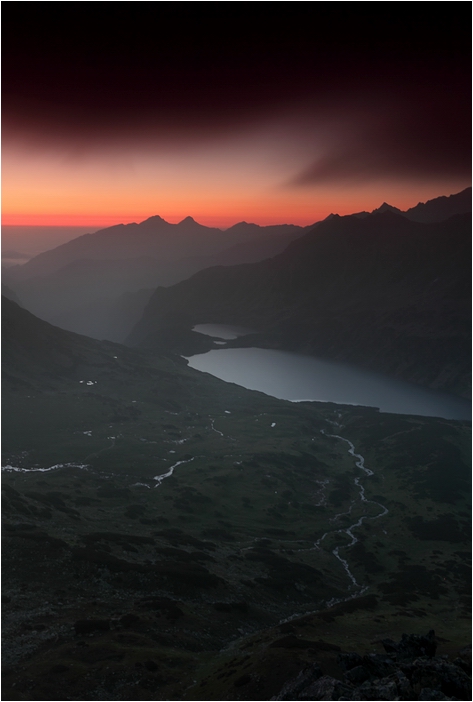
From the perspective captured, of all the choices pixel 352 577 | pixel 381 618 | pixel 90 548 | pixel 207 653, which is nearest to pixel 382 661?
pixel 207 653

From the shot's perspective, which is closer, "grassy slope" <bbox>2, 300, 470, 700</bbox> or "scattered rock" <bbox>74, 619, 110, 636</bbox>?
"grassy slope" <bbox>2, 300, 470, 700</bbox>

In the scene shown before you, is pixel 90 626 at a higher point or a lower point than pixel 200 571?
higher

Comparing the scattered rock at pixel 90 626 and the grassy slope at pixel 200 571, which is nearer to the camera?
the grassy slope at pixel 200 571

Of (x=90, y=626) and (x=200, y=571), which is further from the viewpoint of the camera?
(x=200, y=571)

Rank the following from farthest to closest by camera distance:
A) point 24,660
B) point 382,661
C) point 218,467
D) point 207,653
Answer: point 218,467 < point 207,653 < point 24,660 < point 382,661

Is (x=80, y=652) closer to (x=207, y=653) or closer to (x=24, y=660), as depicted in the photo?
(x=24, y=660)

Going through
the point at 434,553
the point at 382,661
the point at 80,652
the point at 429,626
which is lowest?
the point at 434,553

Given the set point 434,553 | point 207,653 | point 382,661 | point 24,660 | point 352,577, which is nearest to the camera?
point 382,661

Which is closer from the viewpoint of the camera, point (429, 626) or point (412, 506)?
point (429, 626)
